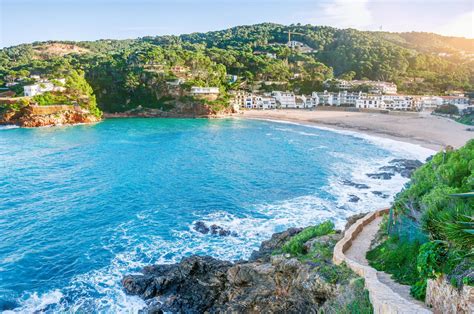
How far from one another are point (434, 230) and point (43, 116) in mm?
81153

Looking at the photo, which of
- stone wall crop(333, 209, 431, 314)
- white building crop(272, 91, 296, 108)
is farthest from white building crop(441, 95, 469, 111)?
stone wall crop(333, 209, 431, 314)

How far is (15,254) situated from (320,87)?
336 feet

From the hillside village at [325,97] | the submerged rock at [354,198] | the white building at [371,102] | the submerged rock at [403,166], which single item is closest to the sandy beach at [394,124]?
the white building at [371,102]

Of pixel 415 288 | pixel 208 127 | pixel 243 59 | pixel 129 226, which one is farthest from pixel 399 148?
pixel 243 59

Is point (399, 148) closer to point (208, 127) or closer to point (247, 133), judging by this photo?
point (247, 133)

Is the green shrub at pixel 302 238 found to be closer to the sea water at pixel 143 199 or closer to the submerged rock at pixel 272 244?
the submerged rock at pixel 272 244

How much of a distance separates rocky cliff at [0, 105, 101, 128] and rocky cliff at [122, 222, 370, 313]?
6773 centimetres

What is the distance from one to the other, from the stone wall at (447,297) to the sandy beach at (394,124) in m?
47.5

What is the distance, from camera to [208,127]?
74.4m

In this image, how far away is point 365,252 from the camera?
1573cm

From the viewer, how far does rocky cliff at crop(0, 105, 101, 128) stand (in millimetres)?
75875

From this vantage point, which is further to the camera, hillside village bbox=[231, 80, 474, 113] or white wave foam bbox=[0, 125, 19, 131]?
hillside village bbox=[231, 80, 474, 113]

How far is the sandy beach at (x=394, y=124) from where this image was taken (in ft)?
191

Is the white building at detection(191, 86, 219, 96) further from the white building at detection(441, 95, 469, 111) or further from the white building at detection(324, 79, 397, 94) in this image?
the white building at detection(441, 95, 469, 111)
